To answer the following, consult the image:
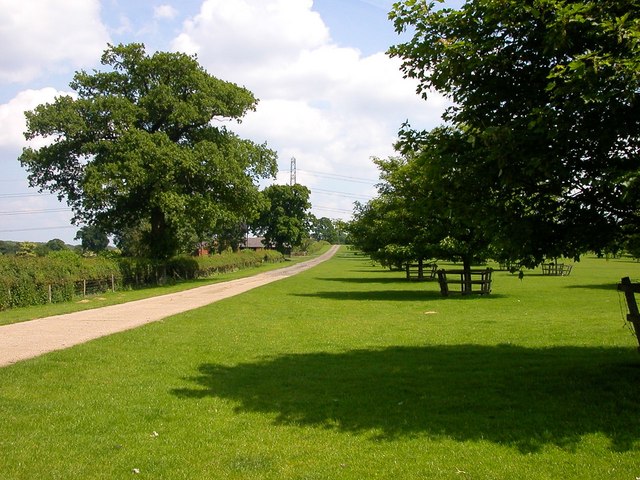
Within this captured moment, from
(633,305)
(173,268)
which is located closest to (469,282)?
(633,305)

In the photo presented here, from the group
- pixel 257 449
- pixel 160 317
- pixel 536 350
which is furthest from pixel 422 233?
pixel 257 449

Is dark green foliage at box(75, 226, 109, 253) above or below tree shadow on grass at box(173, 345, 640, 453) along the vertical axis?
above

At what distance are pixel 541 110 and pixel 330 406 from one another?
4172 millimetres

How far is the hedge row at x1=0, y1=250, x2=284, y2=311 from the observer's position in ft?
84.2

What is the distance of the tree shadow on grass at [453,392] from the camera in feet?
20.9

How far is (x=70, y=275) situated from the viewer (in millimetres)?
30000

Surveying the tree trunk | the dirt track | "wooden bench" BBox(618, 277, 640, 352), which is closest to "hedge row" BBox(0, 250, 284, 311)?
the dirt track

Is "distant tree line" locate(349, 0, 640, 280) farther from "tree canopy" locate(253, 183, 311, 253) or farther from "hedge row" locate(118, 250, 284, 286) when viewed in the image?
"tree canopy" locate(253, 183, 311, 253)

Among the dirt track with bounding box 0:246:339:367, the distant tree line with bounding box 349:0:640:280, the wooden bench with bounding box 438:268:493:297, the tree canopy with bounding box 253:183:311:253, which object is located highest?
the tree canopy with bounding box 253:183:311:253

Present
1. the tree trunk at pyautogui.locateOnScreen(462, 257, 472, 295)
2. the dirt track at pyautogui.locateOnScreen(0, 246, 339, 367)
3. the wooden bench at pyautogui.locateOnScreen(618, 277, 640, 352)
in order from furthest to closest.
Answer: the tree trunk at pyautogui.locateOnScreen(462, 257, 472, 295) → the dirt track at pyautogui.locateOnScreen(0, 246, 339, 367) → the wooden bench at pyautogui.locateOnScreen(618, 277, 640, 352)

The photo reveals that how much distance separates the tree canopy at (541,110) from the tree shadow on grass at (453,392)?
183 centimetres

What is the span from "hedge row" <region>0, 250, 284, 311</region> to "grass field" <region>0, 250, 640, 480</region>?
14.1m

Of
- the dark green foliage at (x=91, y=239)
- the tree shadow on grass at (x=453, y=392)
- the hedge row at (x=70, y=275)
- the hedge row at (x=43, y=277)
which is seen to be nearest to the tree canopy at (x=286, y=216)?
the dark green foliage at (x=91, y=239)

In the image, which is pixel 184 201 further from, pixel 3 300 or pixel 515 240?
pixel 515 240
